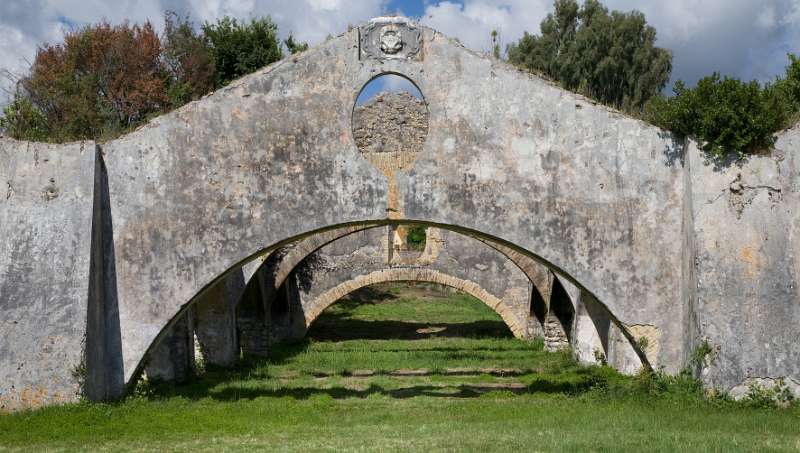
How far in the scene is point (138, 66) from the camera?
2222 cm

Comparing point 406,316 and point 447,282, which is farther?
point 406,316

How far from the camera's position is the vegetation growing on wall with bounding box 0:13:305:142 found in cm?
1977

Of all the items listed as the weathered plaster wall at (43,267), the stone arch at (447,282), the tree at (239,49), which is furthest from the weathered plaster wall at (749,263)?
the tree at (239,49)

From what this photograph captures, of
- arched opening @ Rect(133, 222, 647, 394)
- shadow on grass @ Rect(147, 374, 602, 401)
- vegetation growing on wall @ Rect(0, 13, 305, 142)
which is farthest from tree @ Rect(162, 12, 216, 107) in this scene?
shadow on grass @ Rect(147, 374, 602, 401)

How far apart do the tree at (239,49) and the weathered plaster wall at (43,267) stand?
15.5 meters

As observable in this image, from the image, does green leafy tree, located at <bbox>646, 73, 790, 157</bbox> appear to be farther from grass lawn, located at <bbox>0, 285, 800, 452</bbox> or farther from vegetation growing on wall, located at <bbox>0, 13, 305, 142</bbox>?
vegetation growing on wall, located at <bbox>0, 13, 305, 142</bbox>

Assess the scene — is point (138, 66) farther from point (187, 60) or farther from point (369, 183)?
point (369, 183)

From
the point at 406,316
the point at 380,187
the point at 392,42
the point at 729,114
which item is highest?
the point at 392,42

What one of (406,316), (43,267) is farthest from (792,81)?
(406,316)

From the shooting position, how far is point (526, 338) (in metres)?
18.7

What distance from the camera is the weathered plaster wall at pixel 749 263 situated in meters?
8.42

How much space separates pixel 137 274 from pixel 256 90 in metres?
2.23

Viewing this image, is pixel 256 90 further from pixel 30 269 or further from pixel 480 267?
pixel 480 267

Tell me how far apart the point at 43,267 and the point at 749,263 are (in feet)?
22.4
